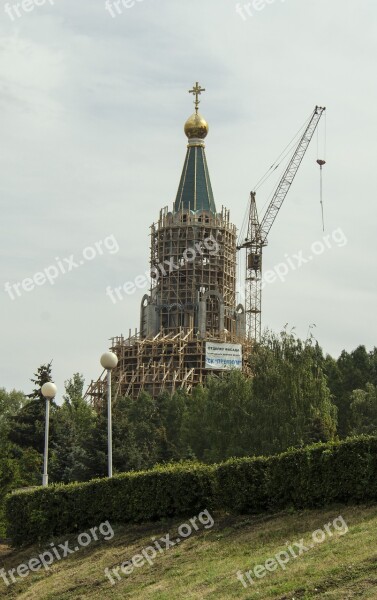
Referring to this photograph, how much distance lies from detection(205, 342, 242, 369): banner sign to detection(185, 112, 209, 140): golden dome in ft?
70.0

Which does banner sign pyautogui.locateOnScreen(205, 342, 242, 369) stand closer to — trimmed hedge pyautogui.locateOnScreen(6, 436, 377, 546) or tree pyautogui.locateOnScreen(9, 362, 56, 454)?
tree pyautogui.locateOnScreen(9, 362, 56, 454)

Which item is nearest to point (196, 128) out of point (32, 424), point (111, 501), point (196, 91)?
point (196, 91)

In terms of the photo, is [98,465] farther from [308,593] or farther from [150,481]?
[308,593]

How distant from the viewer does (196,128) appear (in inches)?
4230

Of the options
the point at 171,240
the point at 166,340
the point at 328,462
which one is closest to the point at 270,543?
the point at 328,462

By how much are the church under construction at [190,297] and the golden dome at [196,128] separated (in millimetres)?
96

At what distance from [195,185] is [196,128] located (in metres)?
5.73

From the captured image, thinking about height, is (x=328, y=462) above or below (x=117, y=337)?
below

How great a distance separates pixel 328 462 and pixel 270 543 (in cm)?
268

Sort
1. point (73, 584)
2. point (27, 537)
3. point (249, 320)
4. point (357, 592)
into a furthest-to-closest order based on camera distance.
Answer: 1. point (249, 320)
2. point (27, 537)
3. point (73, 584)
4. point (357, 592)

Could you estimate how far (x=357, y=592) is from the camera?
20.5m

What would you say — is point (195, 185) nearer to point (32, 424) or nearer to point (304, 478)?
point (32, 424)

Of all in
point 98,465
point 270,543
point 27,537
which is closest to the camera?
point 270,543

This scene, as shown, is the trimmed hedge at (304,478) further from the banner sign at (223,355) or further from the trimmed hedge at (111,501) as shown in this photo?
the banner sign at (223,355)
